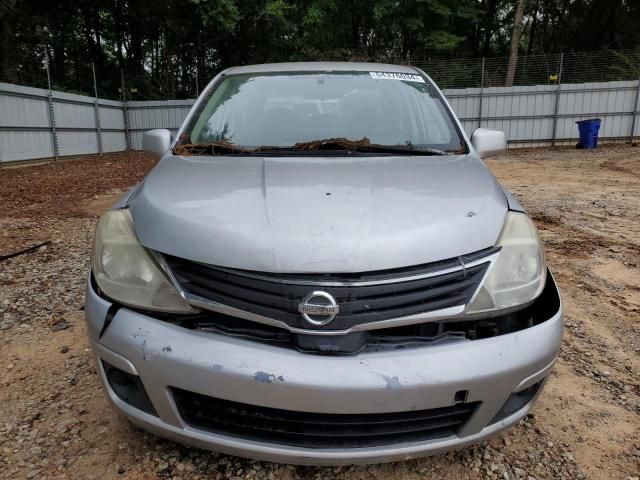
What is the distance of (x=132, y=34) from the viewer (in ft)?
72.1

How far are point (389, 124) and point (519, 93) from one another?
15.4 meters

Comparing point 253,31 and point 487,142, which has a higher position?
point 253,31

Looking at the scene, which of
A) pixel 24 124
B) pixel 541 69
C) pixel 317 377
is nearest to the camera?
pixel 317 377

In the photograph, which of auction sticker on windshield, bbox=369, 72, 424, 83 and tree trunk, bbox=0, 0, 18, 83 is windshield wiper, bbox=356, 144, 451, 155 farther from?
tree trunk, bbox=0, 0, 18, 83

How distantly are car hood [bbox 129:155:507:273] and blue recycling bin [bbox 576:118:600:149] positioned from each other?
1513 centimetres

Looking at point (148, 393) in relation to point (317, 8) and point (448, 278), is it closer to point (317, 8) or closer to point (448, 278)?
point (448, 278)

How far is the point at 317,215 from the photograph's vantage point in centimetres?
142

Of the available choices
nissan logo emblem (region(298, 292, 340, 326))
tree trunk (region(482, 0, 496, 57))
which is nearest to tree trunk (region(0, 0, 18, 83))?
nissan logo emblem (region(298, 292, 340, 326))

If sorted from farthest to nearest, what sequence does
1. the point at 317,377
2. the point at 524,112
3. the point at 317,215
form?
Result: the point at 524,112, the point at 317,215, the point at 317,377

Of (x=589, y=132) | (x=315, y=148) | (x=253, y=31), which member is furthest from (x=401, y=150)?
(x=253, y=31)

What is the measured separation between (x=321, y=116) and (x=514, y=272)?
4.52ft

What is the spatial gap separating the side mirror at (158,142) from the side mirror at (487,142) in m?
1.60

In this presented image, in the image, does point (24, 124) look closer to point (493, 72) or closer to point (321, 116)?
point (321, 116)

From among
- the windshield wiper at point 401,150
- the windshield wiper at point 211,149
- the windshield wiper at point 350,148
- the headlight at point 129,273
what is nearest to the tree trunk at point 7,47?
the windshield wiper at point 211,149
